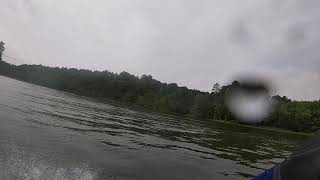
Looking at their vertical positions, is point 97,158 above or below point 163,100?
below

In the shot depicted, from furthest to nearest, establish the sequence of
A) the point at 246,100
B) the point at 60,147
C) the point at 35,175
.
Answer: the point at 246,100 < the point at 60,147 < the point at 35,175

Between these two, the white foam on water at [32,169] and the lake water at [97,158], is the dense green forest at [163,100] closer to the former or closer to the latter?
the lake water at [97,158]

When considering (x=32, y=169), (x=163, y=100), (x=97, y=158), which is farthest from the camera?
(x=163, y=100)

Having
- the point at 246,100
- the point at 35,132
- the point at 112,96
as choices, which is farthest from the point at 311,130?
the point at 35,132

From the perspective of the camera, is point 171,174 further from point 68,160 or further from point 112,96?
point 112,96

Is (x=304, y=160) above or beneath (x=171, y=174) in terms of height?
above

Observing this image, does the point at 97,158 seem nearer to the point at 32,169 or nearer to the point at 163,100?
the point at 32,169

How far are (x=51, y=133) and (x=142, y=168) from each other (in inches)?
315

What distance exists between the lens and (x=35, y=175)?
490 inches

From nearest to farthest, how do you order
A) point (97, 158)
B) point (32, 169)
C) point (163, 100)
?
1. point (32, 169)
2. point (97, 158)
3. point (163, 100)

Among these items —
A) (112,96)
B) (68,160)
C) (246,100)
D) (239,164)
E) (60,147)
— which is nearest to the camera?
(68,160)

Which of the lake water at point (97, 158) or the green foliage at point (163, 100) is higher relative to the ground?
the green foliage at point (163, 100)

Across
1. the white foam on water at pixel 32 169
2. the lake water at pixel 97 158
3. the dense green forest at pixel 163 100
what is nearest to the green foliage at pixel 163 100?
the dense green forest at pixel 163 100

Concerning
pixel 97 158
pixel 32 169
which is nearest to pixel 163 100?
pixel 97 158
